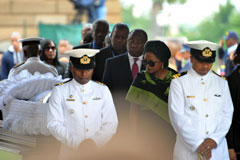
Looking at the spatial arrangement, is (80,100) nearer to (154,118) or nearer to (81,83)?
(81,83)

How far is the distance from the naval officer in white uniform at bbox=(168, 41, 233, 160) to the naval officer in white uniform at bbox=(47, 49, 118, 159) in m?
0.54

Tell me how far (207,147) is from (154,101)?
0.71m

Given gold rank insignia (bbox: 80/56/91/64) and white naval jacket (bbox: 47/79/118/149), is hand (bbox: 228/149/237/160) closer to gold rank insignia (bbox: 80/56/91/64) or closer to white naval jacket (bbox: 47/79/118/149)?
white naval jacket (bbox: 47/79/118/149)

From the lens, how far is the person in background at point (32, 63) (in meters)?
6.25

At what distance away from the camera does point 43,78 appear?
224 inches

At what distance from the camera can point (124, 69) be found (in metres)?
5.57

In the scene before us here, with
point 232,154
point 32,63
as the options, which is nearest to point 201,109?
point 232,154

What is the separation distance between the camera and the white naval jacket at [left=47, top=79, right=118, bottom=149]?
4305mm

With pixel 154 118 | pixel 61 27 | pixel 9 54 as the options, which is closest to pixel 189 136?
pixel 154 118

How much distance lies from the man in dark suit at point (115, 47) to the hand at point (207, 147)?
80.2 inches

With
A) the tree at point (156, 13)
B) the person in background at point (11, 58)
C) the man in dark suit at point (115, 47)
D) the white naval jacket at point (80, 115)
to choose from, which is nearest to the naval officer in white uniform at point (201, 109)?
the white naval jacket at point (80, 115)

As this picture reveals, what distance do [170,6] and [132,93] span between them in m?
25.6

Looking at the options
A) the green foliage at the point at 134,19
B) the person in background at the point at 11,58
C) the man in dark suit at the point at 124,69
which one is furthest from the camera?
the green foliage at the point at 134,19

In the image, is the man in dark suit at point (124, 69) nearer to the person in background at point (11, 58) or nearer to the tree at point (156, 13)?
the person in background at point (11, 58)
